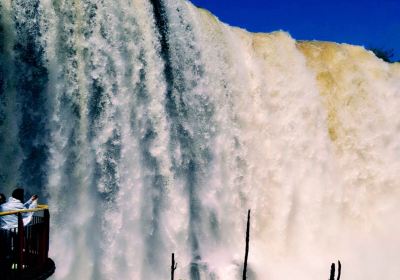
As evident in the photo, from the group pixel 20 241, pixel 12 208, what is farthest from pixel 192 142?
pixel 20 241

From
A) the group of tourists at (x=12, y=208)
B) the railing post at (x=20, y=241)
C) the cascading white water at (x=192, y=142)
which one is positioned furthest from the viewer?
the cascading white water at (x=192, y=142)

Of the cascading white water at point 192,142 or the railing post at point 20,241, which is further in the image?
the cascading white water at point 192,142

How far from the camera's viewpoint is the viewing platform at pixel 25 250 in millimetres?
5684

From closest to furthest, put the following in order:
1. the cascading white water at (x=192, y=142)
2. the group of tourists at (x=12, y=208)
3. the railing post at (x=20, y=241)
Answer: the railing post at (x=20, y=241), the group of tourists at (x=12, y=208), the cascading white water at (x=192, y=142)

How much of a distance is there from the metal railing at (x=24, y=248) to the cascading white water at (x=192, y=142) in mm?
3012

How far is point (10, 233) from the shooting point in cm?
578

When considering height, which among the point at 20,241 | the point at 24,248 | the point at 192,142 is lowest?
the point at 24,248

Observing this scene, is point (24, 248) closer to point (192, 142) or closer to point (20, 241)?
point (20, 241)

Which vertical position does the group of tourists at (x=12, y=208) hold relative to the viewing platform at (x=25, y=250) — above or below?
above

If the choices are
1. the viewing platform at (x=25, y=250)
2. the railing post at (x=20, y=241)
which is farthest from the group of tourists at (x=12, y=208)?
the railing post at (x=20, y=241)

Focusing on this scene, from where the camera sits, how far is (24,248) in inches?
242

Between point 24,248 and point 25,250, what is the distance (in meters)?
0.12

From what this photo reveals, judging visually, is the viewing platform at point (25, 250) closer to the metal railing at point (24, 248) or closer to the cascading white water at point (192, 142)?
the metal railing at point (24, 248)

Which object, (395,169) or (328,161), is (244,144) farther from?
(395,169)
